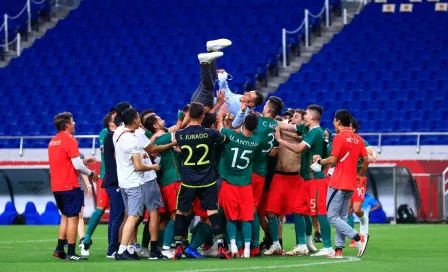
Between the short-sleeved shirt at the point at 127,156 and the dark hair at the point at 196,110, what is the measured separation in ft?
2.86

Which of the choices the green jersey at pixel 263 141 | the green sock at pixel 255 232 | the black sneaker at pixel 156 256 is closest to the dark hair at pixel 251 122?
the green jersey at pixel 263 141

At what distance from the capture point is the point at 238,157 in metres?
15.5

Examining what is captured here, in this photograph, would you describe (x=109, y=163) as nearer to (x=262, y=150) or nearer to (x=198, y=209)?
(x=198, y=209)

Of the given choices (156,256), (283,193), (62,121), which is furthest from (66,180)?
(283,193)

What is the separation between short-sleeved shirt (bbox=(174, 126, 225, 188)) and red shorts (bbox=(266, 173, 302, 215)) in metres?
1.36

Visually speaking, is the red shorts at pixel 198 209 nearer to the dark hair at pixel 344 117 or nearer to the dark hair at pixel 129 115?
the dark hair at pixel 129 115

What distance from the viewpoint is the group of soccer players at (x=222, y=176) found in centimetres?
1523

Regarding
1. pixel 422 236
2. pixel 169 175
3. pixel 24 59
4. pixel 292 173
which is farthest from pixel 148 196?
pixel 24 59

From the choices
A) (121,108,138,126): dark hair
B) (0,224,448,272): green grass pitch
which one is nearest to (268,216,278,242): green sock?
(0,224,448,272): green grass pitch

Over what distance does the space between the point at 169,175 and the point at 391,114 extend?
47.2 ft

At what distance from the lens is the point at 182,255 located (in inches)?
614

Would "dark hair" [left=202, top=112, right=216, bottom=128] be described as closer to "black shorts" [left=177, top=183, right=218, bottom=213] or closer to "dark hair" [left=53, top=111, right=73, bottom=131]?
"black shorts" [left=177, top=183, right=218, bottom=213]

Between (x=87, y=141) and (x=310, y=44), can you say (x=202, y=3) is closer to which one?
(x=310, y=44)

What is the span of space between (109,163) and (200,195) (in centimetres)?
154
